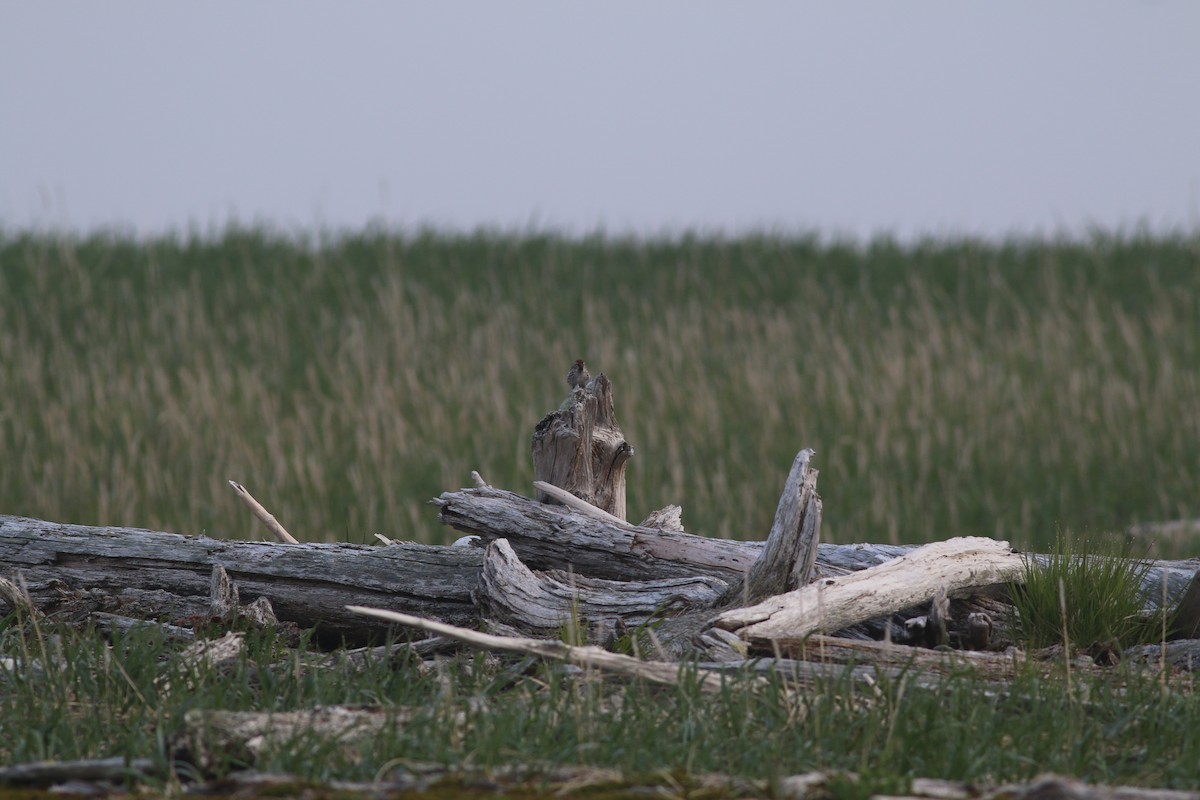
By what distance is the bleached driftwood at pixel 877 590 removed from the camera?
3551 mm

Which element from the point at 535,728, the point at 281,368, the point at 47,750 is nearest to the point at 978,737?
the point at 535,728

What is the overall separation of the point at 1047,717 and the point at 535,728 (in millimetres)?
1452

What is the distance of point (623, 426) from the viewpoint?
11000 mm

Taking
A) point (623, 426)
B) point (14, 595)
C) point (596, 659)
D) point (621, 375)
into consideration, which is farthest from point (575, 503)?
point (621, 375)

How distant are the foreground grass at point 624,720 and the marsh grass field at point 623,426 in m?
0.01

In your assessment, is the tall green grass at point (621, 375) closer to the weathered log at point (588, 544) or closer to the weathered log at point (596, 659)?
the weathered log at point (588, 544)

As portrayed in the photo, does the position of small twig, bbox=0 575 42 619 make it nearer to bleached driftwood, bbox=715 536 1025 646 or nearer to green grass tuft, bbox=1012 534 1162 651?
bleached driftwood, bbox=715 536 1025 646

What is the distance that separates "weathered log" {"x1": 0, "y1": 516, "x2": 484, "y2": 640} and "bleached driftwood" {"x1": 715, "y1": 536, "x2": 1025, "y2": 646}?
3.98 feet

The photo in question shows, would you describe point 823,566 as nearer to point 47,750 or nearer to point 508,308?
point 47,750

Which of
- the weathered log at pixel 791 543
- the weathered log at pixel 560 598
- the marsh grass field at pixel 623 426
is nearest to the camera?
the marsh grass field at pixel 623 426

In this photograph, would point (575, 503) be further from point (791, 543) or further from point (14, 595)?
point (14, 595)

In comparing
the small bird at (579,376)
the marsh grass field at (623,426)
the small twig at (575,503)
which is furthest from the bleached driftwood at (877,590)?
the small bird at (579,376)

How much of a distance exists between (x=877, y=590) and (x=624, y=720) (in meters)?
1.46

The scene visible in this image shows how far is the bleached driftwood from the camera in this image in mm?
3551
